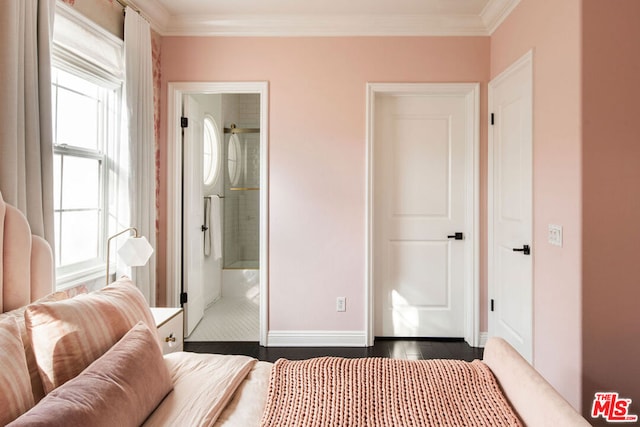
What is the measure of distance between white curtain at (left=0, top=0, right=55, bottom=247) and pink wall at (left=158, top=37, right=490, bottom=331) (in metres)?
1.32

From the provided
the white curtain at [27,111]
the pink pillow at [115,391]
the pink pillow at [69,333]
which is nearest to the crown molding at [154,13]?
the white curtain at [27,111]

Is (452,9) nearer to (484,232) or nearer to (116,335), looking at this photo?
(484,232)

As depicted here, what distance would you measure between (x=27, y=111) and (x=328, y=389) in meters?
1.76

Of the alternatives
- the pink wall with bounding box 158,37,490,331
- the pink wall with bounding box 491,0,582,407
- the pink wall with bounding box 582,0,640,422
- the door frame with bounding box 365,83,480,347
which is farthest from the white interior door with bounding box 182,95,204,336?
the pink wall with bounding box 582,0,640,422

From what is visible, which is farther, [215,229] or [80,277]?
[215,229]

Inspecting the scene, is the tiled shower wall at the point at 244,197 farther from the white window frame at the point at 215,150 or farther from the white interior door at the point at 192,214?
the white interior door at the point at 192,214

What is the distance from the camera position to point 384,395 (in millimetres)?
1192

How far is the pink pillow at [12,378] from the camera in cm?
88

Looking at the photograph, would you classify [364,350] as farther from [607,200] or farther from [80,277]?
[80,277]

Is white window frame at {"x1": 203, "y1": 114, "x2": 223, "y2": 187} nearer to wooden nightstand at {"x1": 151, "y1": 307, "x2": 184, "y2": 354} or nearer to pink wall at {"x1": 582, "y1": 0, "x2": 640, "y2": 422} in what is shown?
wooden nightstand at {"x1": 151, "y1": 307, "x2": 184, "y2": 354}

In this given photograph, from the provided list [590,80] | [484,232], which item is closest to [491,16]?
[590,80]

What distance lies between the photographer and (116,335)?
1246mm

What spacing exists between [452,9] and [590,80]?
140cm

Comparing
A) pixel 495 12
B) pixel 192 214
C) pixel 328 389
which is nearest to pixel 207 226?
pixel 192 214
